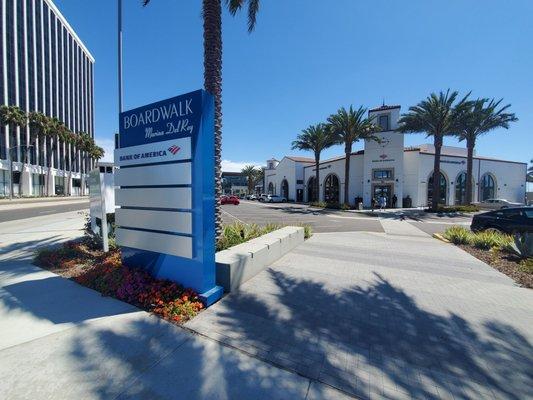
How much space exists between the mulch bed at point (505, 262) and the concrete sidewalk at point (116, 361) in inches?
250

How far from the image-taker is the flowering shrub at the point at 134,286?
416 centimetres

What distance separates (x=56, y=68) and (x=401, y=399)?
90071 mm

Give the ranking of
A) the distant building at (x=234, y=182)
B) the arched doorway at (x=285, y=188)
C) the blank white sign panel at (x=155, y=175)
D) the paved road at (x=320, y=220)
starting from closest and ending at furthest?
1. the blank white sign panel at (x=155, y=175)
2. the paved road at (x=320, y=220)
3. the arched doorway at (x=285, y=188)
4. the distant building at (x=234, y=182)

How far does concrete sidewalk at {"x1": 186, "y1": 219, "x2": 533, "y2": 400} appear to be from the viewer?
2.85 m

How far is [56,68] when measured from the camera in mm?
66688

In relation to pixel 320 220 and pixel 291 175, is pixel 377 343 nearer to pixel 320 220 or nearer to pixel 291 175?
pixel 320 220

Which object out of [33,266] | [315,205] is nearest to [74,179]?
[315,205]

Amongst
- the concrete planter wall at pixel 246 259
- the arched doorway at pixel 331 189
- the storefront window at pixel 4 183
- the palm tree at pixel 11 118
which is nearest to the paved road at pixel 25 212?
the concrete planter wall at pixel 246 259

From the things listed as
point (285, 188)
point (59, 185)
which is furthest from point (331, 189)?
point (59, 185)

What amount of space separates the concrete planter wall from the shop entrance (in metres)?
29.2

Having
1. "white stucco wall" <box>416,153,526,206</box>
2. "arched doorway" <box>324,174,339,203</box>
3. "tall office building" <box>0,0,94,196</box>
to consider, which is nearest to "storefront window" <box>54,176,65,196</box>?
"tall office building" <box>0,0,94,196</box>

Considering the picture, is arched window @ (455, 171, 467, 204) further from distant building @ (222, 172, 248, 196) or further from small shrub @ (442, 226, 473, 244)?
distant building @ (222, 172, 248, 196)

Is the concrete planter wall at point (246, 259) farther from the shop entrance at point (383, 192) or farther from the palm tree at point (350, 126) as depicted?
the shop entrance at point (383, 192)

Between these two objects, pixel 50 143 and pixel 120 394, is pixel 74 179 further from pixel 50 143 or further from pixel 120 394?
pixel 120 394
